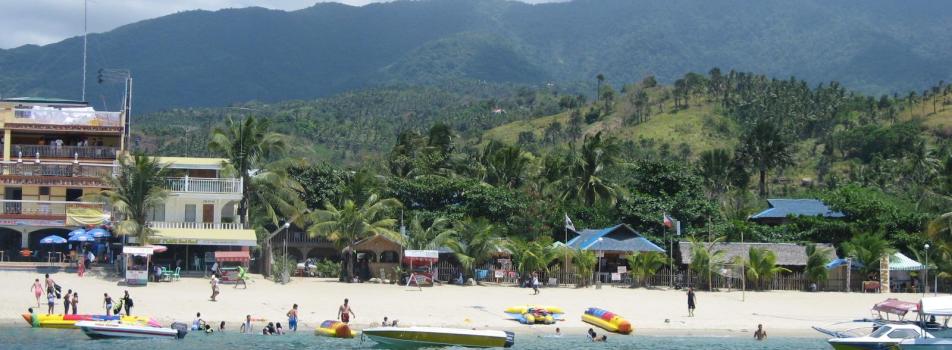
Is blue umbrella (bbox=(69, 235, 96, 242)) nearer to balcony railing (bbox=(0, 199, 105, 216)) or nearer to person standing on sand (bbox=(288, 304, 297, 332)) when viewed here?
balcony railing (bbox=(0, 199, 105, 216))

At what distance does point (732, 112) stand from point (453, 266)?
268ft

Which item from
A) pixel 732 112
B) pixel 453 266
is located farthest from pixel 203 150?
pixel 453 266

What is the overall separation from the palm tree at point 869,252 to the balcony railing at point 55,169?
33795mm

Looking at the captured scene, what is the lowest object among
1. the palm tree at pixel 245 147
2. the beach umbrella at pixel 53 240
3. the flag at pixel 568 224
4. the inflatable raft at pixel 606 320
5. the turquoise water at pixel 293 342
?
the turquoise water at pixel 293 342

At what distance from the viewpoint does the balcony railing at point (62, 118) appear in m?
52.4

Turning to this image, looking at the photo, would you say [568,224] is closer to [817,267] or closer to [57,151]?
[817,267]

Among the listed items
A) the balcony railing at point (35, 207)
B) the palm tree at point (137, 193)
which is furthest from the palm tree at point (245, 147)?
the balcony railing at point (35, 207)

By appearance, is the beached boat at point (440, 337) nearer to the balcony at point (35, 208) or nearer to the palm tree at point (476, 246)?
the palm tree at point (476, 246)

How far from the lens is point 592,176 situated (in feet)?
200

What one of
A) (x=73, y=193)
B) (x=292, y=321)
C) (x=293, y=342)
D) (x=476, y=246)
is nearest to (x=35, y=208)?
(x=73, y=193)

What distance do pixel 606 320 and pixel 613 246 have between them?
14.5 metres

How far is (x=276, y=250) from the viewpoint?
178 feet

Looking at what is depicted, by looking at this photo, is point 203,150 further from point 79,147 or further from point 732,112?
point 79,147

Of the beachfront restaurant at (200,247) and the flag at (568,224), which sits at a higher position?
the flag at (568,224)
